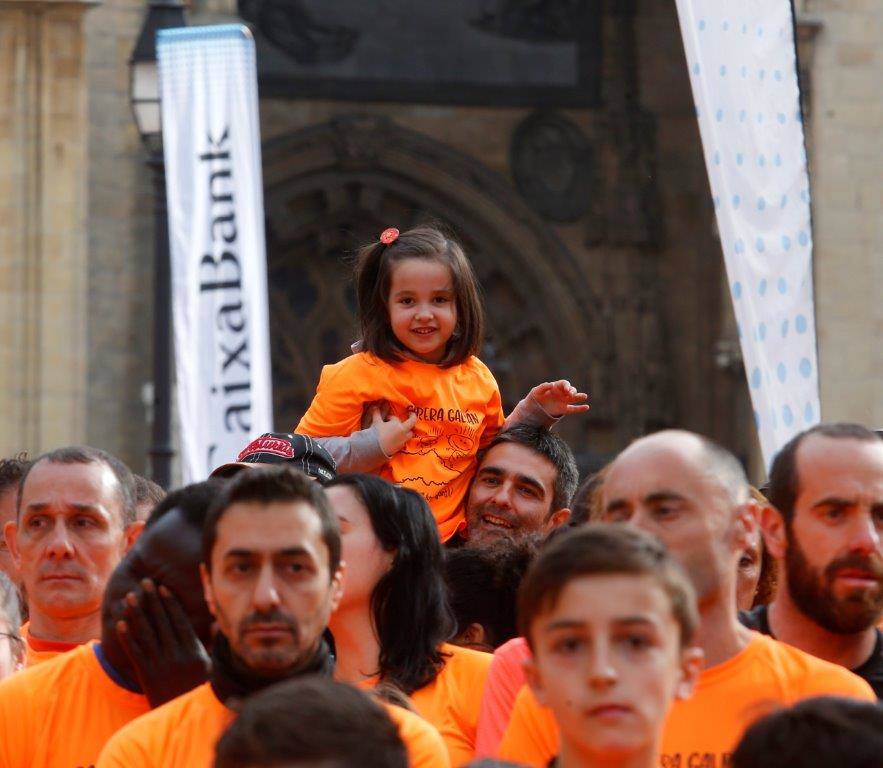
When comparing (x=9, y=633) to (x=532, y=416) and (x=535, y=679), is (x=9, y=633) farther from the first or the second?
(x=535, y=679)

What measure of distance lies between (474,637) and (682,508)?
1.92 meters

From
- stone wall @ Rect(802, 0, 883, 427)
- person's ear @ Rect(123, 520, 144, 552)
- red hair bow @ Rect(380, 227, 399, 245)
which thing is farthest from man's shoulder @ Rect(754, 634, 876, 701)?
stone wall @ Rect(802, 0, 883, 427)

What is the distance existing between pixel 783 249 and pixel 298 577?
3.93 meters

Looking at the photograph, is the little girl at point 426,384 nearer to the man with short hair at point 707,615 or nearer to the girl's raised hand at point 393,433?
the girl's raised hand at point 393,433

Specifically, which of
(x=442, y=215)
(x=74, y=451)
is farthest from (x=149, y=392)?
(x=74, y=451)

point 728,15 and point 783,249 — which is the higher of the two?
point 728,15

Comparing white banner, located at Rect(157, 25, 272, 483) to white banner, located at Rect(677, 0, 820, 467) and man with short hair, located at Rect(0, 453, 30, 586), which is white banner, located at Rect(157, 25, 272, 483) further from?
white banner, located at Rect(677, 0, 820, 467)

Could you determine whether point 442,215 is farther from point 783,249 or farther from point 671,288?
point 783,249

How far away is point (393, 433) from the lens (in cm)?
733

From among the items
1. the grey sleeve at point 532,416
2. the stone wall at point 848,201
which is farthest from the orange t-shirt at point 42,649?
the stone wall at point 848,201

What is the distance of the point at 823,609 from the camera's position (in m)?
5.69

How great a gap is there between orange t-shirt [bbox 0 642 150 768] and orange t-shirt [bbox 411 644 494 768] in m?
0.77

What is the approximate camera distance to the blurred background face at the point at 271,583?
199 inches

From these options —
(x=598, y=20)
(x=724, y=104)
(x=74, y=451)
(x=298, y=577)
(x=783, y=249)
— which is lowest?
(x=298, y=577)
